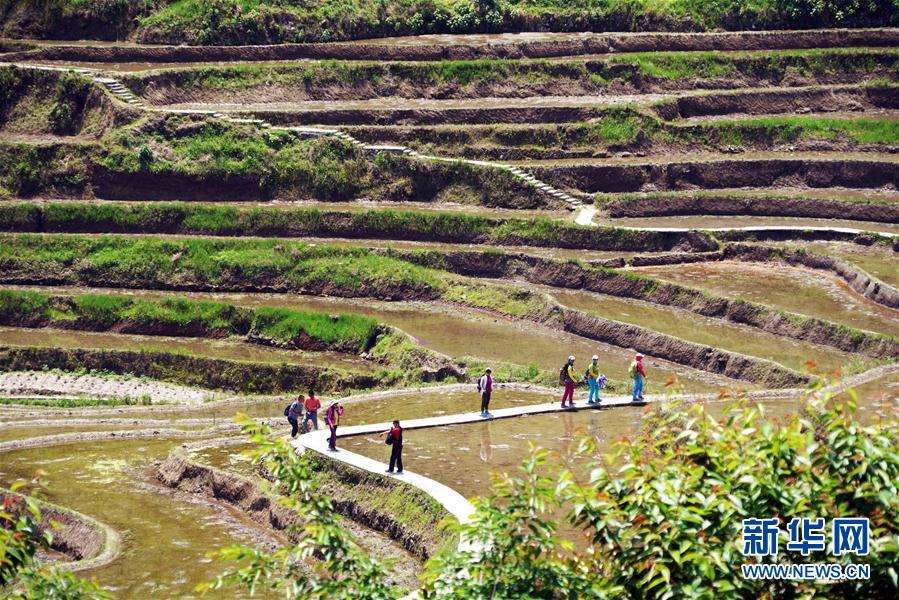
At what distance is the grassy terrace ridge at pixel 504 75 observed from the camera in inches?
2483

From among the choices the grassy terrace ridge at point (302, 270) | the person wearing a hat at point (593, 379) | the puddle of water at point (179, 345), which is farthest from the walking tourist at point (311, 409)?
the grassy terrace ridge at point (302, 270)

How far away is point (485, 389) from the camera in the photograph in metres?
33.2

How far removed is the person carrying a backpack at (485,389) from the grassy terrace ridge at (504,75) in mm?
31093

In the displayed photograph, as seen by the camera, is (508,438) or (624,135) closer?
(508,438)

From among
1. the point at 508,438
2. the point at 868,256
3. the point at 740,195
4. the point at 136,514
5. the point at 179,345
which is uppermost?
the point at 740,195

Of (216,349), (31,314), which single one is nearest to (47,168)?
(31,314)

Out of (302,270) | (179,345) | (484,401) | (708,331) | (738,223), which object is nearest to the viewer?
(484,401)

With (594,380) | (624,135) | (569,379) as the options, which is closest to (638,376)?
(594,380)

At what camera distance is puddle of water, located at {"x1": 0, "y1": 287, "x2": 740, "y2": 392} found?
135 feet

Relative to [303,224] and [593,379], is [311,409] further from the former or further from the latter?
[303,224]

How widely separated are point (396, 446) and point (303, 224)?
27.5 m

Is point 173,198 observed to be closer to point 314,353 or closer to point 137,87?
point 137,87

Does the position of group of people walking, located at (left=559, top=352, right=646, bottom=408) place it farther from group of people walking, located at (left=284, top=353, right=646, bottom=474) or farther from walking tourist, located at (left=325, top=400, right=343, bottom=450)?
walking tourist, located at (left=325, top=400, right=343, bottom=450)

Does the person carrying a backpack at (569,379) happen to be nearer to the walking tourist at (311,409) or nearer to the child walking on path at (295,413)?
the walking tourist at (311,409)
